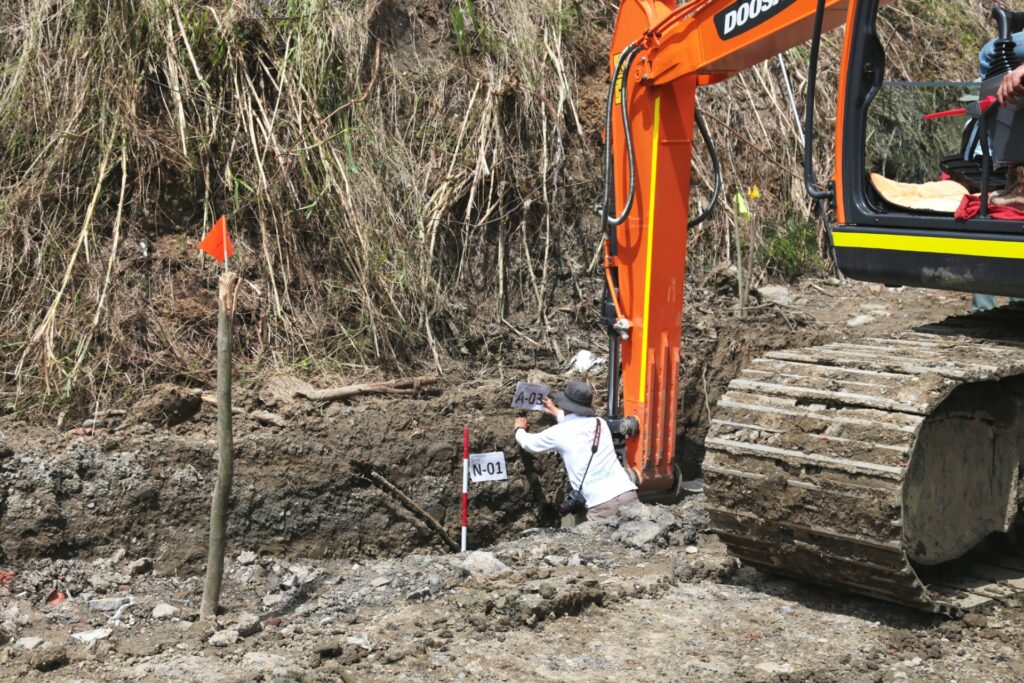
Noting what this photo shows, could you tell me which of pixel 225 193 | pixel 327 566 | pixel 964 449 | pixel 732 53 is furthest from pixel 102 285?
pixel 964 449

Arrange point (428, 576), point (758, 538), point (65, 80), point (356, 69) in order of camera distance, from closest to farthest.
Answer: point (758, 538) < point (428, 576) < point (65, 80) < point (356, 69)

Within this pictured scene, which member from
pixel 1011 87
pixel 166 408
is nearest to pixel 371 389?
pixel 166 408

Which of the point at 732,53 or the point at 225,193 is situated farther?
the point at 225,193

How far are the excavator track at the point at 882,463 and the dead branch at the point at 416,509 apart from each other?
2.23 metres

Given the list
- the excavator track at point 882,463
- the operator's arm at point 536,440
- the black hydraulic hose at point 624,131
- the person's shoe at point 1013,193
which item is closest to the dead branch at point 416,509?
the operator's arm at point 536,440

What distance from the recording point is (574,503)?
Result: 22.8 ft

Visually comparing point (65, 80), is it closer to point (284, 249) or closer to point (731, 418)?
point (284, 249)

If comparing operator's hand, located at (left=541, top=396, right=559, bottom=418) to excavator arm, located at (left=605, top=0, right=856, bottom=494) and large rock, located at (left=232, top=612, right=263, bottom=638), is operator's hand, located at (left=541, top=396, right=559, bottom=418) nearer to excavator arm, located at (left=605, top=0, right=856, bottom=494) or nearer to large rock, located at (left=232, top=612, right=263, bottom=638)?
excavator arm, located at (left=605, top=0, right=856, bottom=494)

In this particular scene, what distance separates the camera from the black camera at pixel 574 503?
22.6 ft

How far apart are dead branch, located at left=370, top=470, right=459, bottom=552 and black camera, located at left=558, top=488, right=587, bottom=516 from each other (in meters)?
0.68

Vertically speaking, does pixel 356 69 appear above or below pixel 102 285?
above

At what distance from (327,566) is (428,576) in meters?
1.16

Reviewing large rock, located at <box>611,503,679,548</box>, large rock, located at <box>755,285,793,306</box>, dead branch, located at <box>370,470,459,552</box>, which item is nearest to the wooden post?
dead branch, located at <box>370,470,459,552</box>

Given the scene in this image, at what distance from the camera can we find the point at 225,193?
777cm
